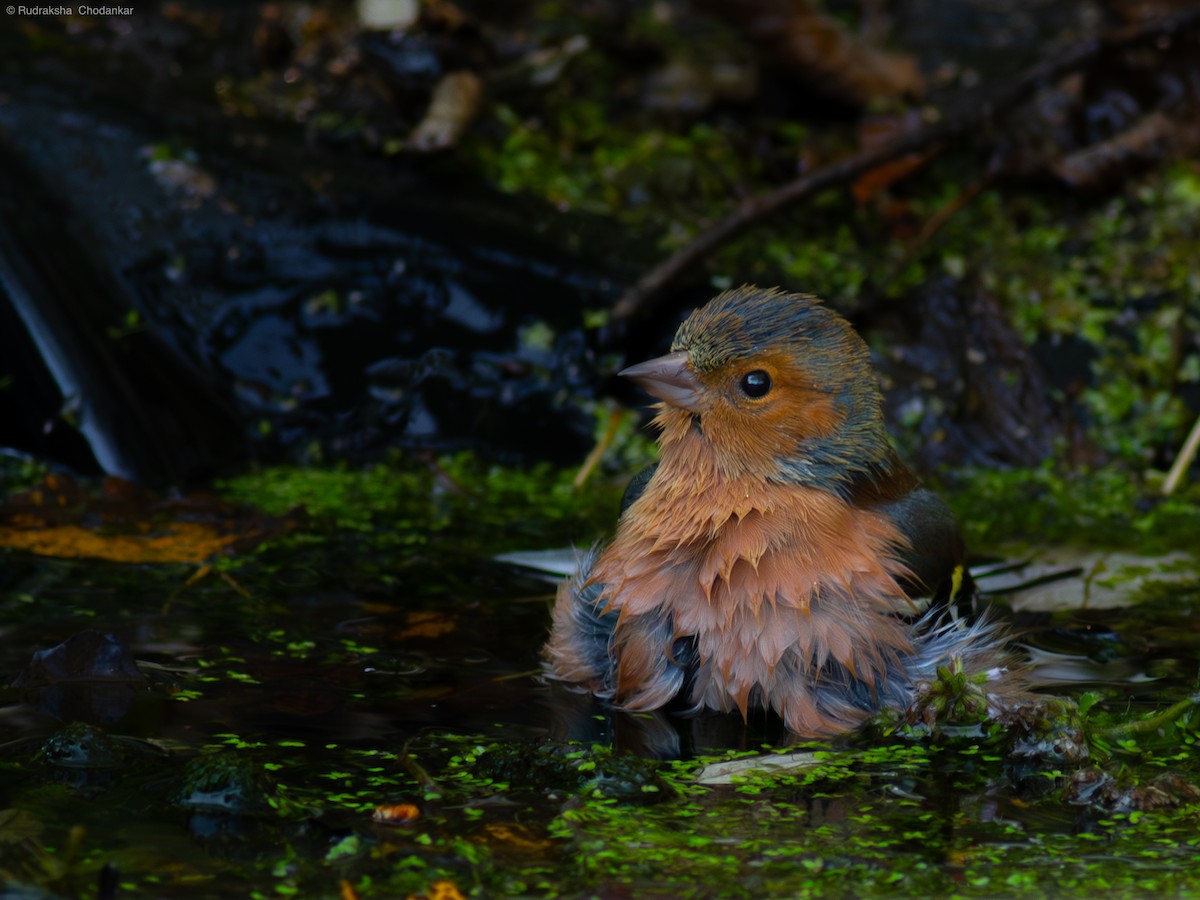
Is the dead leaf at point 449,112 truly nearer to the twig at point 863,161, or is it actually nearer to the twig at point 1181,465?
the twig at point 863,161

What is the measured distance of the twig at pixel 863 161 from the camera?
5.50 m

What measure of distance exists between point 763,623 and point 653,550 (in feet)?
1.14

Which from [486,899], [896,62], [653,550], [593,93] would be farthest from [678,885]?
[896,62]

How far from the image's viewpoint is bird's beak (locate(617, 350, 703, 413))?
355 cm

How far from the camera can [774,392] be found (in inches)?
138

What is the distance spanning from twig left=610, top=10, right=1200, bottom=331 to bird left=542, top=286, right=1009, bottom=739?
1.83 m

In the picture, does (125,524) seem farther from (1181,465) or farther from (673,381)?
(1181,465)

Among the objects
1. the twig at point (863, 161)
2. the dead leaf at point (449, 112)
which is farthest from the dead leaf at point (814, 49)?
the dead leaf at point (449, 112)


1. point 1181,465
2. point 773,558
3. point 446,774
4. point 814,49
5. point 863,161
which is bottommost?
point 446,774

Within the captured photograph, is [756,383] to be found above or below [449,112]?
below

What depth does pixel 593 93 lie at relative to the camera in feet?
23.0

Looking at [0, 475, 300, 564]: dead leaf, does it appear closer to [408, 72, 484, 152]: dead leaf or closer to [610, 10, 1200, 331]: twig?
[610, 10, 1200, 331]: twig

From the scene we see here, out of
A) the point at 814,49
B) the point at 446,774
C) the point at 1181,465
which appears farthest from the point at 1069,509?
the point at 814,49

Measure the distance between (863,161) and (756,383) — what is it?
2730 mm
